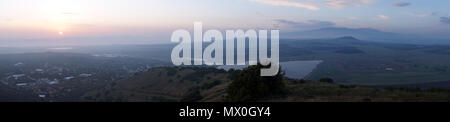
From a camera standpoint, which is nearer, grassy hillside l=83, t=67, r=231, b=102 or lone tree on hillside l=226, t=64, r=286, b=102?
lone tree on hillside l=226, t=64, r=286, b=102

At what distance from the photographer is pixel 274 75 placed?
1842 centimetres

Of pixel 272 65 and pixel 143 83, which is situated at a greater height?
pixel 272 65

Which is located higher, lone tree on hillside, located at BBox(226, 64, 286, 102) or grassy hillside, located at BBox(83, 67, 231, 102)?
lone tree on hillside, located at BBox(226, 64, 286, 102)

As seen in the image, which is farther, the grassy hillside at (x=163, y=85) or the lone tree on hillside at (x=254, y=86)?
the grassy hillside at (x=163, y=85)

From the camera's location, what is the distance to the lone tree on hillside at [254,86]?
1750cm

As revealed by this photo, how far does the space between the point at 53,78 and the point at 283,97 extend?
264 feet

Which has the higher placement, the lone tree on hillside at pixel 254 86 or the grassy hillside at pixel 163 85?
the lone tree on hillside at pixel 254 86

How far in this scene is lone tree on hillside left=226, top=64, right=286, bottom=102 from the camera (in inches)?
689

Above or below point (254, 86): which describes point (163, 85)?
below

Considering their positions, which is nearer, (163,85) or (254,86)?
(254,86)

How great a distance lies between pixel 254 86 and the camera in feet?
58.2
